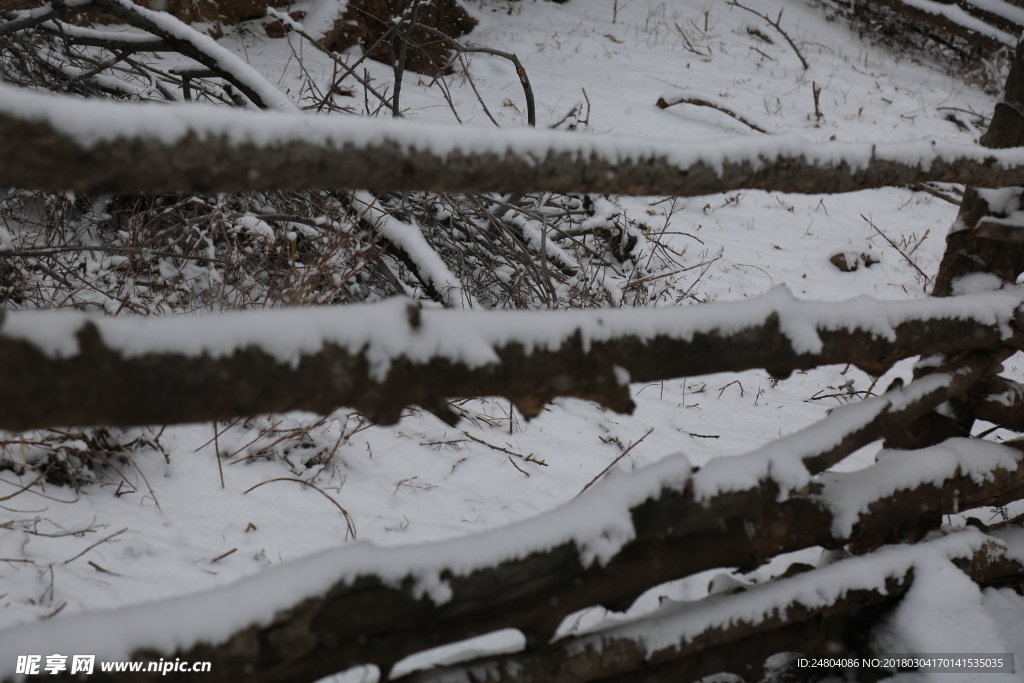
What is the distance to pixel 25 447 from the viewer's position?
2.11 meters

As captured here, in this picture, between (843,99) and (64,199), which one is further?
(843,99)

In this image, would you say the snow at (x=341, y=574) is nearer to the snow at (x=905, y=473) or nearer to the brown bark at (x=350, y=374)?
the brown bark at (x=350, y=374)

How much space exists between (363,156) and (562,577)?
847 millimetres

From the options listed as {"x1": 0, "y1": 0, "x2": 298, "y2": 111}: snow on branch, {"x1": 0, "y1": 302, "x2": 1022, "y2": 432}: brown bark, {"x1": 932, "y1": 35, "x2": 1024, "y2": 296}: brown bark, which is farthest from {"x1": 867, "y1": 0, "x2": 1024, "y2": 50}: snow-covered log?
{"x1": 0, "y1": 302, "x2": 1022, "y2": 432}: brown bark

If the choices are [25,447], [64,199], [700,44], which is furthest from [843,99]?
[25,447]

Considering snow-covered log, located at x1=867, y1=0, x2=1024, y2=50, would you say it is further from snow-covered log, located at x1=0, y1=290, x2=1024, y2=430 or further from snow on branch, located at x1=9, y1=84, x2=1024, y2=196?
snow-covered log, located at x1=0, y1=290, x2=1024, y2=430

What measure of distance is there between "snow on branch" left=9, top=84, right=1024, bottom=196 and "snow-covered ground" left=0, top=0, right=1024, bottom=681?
2.10 ft

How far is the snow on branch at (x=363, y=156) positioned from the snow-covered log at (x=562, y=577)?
608mm

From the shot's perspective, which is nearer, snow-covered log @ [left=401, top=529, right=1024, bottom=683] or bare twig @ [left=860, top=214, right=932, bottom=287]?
snow-covered log @ [left=401, top=529, right=1024, bottom=683]

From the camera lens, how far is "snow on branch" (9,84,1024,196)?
0.88 m

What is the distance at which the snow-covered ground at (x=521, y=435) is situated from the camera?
185cm

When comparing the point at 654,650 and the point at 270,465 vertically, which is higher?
the point at 654,650

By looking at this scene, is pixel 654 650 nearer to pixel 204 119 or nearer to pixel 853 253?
pixel 204 119

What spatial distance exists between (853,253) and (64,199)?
5.39 m
